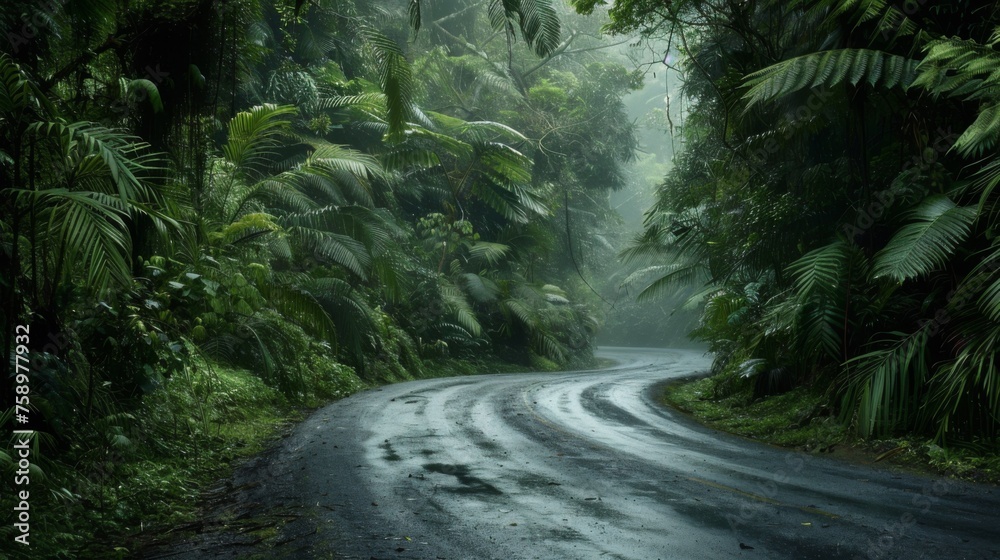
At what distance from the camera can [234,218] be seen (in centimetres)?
1244

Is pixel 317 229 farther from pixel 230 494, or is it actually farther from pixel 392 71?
pixel 230 494

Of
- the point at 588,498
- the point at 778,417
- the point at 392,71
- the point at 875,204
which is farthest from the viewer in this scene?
the point at 778,417

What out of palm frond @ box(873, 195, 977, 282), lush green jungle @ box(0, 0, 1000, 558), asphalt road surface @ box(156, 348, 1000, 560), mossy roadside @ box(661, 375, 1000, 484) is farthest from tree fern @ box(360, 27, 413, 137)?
mossy roadside @ box(661, 375, 1000, 484)

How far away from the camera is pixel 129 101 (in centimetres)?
720

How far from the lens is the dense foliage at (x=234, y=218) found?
5.57 meters

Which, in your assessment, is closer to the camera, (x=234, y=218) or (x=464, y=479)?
(x=464, y=479)

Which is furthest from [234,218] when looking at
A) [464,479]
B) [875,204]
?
[875,204]

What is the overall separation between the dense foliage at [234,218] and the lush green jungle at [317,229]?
4 cm

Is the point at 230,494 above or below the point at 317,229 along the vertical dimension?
below

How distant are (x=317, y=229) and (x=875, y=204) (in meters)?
10.7

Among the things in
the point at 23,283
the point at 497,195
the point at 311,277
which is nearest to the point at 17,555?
the point at 23,283

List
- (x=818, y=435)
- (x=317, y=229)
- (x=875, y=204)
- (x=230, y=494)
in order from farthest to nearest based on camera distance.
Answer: (x=317, y=229) < (x=875, y=204) < (x=818, y=435) < (x=230, y=494)

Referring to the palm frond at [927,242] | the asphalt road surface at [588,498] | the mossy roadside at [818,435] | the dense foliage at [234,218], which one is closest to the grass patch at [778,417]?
the mossy roadside at [818,435]

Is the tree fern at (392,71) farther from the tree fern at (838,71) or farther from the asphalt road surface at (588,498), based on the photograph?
the tree fern at (838,71)
